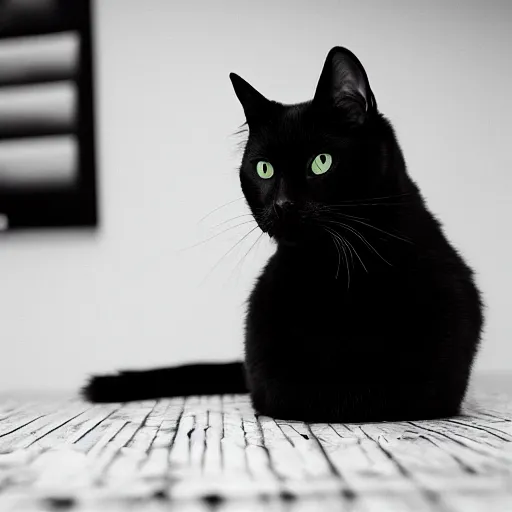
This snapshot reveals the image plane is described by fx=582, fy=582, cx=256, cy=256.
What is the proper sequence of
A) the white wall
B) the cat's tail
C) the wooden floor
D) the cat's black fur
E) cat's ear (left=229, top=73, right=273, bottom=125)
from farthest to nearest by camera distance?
the white wall
the cat's tail
cat's ear (left=229, top=73, right=273, bottom=125)
the cat's black fur
the wooden floor

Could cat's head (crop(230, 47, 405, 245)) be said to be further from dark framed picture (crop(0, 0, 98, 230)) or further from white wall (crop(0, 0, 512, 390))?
dark framed picture (crop(0, 0, 98, 230))

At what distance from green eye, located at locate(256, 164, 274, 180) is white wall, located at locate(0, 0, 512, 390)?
0.64m

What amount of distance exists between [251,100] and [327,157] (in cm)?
19

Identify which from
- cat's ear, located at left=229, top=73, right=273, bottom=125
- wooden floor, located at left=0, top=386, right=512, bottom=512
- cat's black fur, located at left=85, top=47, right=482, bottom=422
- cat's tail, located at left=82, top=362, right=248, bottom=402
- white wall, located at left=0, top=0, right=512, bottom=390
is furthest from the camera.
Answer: white wall, located at left=0, top=0, right=512, bottom=390

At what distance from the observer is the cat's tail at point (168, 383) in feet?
3.71

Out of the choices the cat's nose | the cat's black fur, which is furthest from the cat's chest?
the cat's nose

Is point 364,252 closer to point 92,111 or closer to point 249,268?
point 249,268

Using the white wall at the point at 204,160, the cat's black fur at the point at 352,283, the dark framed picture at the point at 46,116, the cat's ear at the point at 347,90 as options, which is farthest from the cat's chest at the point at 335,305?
the dark framed picture at the point at 46,116

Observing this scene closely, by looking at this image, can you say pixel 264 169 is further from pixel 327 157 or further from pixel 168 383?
pixel 168 383

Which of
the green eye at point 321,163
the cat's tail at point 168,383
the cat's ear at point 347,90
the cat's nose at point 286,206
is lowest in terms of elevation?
the cat's tail at point 168,383

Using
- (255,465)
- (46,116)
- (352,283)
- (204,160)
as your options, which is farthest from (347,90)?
(46,116)

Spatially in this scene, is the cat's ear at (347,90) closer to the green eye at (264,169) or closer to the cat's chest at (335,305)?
the green eye at (264,169)

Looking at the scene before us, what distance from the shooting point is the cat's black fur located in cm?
82

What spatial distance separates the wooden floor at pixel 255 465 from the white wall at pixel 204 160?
719 millimetres
